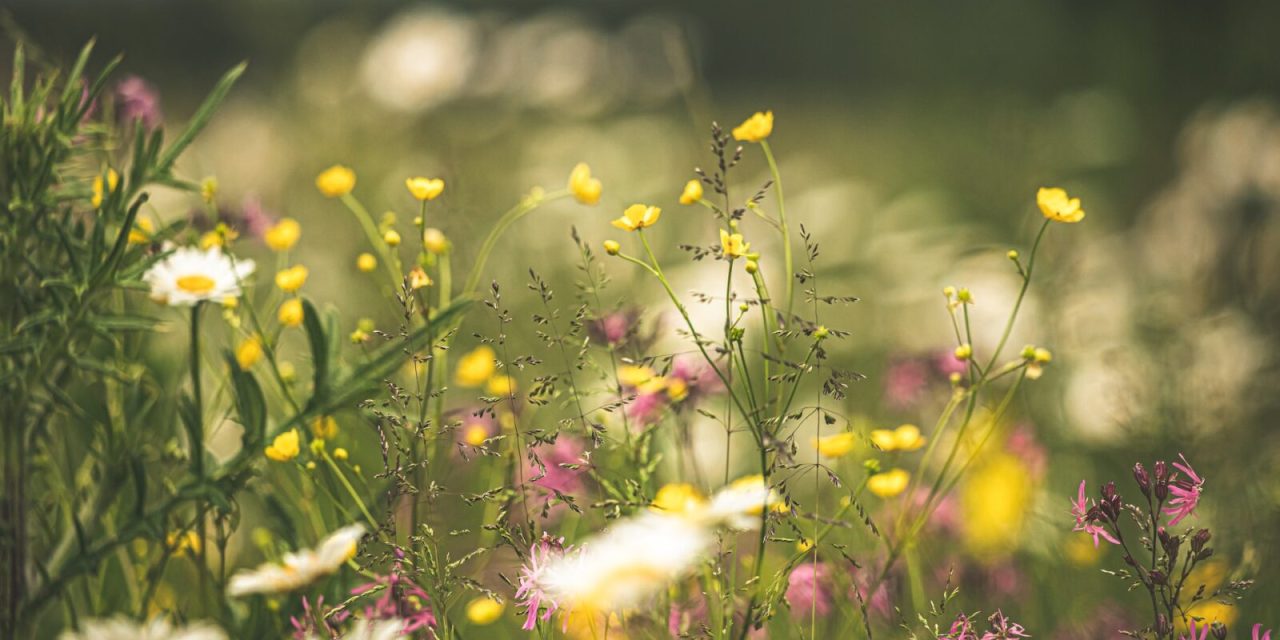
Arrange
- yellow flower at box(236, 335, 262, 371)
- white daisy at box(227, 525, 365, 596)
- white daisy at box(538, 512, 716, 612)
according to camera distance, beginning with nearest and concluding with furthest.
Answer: white daisy at box(538, 512, 716, 612) → white daisy at box(227, 525, 365, 596) → yellow flower at box(236, 335, 262, 371)

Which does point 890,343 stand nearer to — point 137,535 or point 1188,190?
point 1188,190

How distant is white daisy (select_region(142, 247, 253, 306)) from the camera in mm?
670

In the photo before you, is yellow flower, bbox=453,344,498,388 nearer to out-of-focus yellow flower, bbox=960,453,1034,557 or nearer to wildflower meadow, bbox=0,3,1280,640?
wildflower meadow, bbox=0,3,1280,640

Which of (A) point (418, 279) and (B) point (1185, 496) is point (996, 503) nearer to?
(B) point (1185, 496)

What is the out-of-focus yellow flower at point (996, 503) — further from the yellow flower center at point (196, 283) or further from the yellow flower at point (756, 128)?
the yellow flower center at point (196, 283)

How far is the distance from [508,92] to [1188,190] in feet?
4.85

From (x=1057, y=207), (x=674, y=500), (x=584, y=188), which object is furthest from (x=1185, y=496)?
(x=584, y=188)

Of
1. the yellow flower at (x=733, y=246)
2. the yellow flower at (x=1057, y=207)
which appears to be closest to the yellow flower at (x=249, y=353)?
the yellow flower at (x=733, y=246)

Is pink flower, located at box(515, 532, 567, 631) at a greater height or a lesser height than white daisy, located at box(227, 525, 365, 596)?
lesser

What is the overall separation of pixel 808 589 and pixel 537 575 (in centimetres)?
34

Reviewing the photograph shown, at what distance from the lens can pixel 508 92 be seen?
2549 mm

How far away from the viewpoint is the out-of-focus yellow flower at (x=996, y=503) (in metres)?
1.06

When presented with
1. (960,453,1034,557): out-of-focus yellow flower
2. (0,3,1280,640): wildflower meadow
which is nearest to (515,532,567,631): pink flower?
(0,3,1280,640): wildflower meadow

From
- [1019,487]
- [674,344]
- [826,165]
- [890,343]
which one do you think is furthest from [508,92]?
[1019,487]
